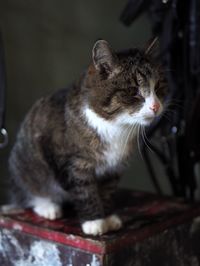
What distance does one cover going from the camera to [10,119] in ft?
5.11

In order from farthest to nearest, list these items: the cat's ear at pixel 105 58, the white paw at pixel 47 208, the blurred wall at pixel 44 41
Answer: the blurred wall at pixel 44 41 → the white paw at pixel 47 208 → the cat's ear at pixel 105 58

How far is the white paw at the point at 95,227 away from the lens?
3.37ft

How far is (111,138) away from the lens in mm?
1066

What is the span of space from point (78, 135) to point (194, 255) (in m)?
0.50

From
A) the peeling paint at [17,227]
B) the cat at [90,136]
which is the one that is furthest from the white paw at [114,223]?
the peeling paint at [17,227]

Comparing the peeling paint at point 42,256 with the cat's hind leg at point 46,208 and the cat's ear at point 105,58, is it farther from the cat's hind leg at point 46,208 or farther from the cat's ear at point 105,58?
the cat's ear at point 105,58

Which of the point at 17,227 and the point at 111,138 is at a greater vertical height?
the point at 111,138

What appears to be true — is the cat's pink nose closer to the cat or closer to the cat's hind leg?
the cat

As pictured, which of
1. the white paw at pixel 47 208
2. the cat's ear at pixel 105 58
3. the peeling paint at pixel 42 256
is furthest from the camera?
the white paw at pixel 47 208

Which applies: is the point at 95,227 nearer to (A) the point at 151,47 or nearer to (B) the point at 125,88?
(B) the point at 125,88

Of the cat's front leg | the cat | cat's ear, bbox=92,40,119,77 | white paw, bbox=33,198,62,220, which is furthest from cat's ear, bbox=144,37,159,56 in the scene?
white paw, bbox=33,198,62,220

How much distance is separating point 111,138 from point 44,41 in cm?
70

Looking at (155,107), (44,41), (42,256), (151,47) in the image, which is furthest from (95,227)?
(44,41)

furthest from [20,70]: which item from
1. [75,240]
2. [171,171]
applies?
[75,240]
